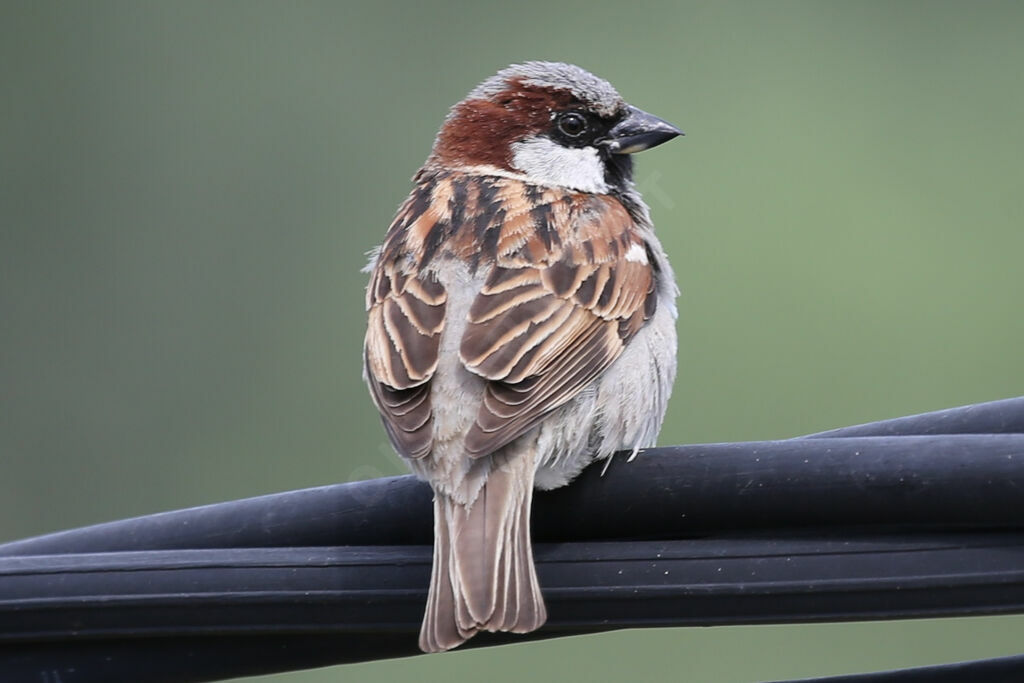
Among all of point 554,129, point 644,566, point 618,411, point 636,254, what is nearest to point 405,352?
point 618,411

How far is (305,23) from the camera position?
1211cm

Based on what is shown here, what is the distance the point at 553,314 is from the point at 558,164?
1265mm

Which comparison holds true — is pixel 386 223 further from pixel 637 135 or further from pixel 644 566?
pixel 644 566

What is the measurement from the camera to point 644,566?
265 centimetres

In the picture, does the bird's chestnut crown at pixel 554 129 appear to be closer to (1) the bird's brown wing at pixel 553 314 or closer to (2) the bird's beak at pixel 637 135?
(2) the bird's beak at pixel 637 135

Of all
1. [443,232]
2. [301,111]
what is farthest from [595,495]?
[301,111]

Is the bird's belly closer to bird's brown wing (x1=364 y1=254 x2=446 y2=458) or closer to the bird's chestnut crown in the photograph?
bird's brown wing (x1=364 y1=254 x2=446 y2=458)

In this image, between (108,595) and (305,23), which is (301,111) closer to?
(305,23)

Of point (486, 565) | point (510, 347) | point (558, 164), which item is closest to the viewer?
point (486, 565)

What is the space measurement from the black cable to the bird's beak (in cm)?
228

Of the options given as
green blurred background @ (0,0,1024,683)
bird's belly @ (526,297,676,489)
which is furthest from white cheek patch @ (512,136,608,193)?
green blurred background @ (0,0,1024,683)

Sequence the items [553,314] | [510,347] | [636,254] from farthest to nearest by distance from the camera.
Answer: [636,254] → [553,314] → [510,347]

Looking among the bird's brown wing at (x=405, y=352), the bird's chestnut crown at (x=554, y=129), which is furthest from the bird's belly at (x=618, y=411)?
the bird's chestnut crown at (x=554, y=129)

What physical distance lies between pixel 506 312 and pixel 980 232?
6085mm
